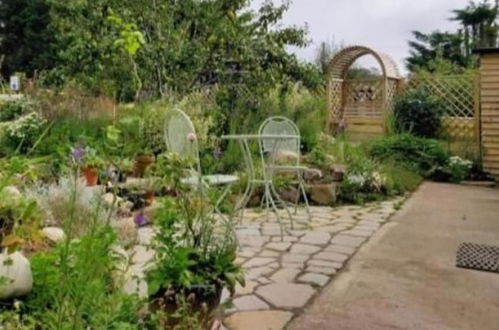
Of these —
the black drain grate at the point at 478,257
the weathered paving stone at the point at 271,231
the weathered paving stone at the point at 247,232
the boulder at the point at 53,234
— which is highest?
the boulder at the point at 53,234

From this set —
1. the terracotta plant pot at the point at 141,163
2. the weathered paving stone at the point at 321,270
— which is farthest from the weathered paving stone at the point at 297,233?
the terracotta plant pot at the point at 141,163

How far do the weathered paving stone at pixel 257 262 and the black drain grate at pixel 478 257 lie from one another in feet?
3.93

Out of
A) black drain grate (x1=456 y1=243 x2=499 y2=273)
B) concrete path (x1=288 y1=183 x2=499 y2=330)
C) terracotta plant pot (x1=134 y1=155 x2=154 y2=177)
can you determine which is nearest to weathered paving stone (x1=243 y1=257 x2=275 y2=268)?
concrete path (x1=288 y1=183 x2=499 y2=330)

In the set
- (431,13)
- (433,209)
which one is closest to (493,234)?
(433,209)

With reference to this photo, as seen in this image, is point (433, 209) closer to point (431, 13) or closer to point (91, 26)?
point (91, 26)

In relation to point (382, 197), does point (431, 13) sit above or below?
above

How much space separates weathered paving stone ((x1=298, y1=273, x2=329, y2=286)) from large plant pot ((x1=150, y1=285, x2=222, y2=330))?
1002 millimetres

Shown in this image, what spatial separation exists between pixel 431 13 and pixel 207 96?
9488mm

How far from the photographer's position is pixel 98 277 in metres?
1.75

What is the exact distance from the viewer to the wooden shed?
25.1ft

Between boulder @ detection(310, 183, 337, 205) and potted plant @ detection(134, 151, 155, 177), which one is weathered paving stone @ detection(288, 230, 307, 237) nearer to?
boulder @ detection(310, 183, 337, 205)

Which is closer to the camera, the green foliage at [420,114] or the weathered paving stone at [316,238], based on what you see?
the weathered paving stone at [316,238]

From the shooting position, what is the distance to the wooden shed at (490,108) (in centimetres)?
765

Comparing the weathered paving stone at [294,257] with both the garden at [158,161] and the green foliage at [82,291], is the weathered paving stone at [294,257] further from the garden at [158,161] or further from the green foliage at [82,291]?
the green foliage at [82,291]
